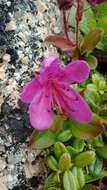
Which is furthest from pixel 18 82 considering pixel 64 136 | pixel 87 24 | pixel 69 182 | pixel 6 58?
pixel 87 24

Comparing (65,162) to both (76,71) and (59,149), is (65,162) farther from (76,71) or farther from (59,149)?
(76,71)

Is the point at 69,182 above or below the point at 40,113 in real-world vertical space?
below

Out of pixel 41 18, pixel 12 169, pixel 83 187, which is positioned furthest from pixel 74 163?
pixel 41 18

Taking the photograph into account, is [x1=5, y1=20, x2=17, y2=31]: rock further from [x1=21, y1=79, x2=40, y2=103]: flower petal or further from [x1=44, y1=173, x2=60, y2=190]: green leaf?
[x1=44, y1=173, x2=60, y2=190]: green leaf

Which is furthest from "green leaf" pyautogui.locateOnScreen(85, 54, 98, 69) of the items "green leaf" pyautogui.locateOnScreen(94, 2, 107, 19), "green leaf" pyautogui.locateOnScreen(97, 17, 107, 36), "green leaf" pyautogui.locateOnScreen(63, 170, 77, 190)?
"green leaf" pyautogui.locateOnScreen(63, 170, 77, 190)

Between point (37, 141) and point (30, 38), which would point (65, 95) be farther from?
point (30, 38)
